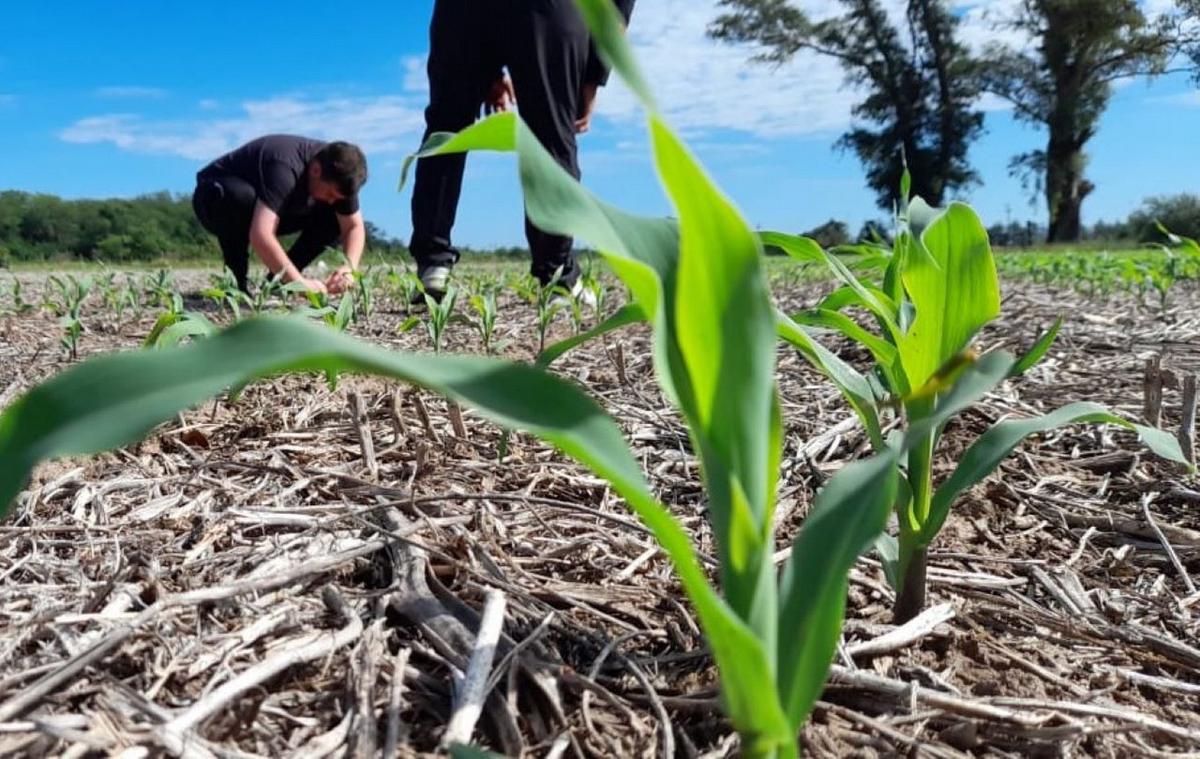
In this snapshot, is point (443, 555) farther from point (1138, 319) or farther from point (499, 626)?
point (1138, 319)

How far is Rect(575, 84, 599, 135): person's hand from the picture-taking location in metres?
4.42

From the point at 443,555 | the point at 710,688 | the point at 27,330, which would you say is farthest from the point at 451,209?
the point at 710,688

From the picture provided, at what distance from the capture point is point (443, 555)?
99 cm

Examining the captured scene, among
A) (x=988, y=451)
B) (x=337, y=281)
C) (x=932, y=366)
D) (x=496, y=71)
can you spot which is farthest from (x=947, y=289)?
(x=337, y=281)

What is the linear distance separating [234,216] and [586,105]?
2.43m

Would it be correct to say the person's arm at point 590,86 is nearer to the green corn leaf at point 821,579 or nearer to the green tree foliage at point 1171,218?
→ the green corn leaf at point 821,579

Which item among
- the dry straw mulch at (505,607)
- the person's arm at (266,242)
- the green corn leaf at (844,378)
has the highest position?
the person's arm at (266,242)

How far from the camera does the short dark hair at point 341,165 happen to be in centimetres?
533

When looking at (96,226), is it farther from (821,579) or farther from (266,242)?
(821,579)

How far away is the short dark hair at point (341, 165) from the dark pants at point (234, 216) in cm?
46

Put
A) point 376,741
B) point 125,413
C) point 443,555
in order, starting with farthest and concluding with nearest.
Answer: point 443,555 → point 376,741 → point 125,413

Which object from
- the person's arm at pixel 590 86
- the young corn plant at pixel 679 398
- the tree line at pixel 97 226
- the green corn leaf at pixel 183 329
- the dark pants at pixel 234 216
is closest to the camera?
the young corn plant at pixel 679 398

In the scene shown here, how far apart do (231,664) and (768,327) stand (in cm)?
60

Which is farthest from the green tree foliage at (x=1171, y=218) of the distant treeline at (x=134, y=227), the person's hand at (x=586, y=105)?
the person's hand at (x=586, y=105)
